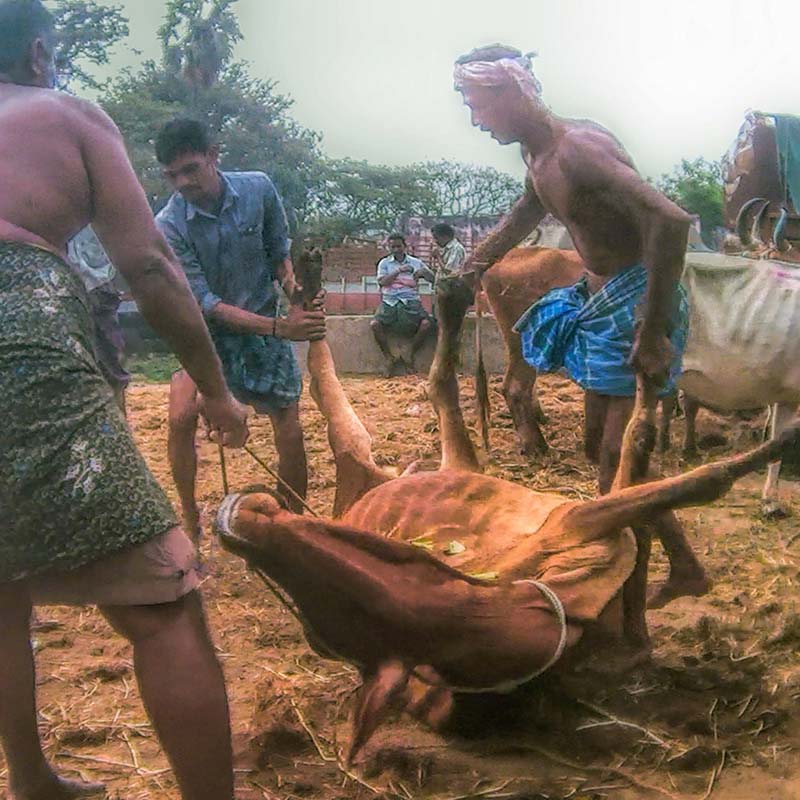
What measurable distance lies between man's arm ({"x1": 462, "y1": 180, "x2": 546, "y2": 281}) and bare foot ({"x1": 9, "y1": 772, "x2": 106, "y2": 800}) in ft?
6.91

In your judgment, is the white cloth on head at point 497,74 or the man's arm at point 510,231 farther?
the man's arm at point 510,231

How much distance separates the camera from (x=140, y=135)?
27.3 ft

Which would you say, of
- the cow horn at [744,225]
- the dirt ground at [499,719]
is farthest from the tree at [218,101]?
the dirt ground at [499,719]

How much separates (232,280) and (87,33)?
532cm

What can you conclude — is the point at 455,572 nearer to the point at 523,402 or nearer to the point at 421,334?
the point at 523,402

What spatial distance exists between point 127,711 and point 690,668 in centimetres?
167

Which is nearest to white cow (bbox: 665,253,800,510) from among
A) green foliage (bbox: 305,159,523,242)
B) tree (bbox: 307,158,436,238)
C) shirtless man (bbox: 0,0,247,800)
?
shirtless man (bbox: 0,0,247,800)

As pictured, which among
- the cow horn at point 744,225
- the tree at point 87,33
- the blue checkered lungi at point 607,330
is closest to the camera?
the blue checkered lungi at point 607,330

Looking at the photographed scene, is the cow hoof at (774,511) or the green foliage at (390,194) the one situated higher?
the green foliage at (390,194)

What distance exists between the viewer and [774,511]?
4684mm

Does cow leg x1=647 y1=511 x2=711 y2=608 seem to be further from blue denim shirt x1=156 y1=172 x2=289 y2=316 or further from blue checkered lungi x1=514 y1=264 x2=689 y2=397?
blue denim shirt x1=156 y1=172 x2=289 y2=316

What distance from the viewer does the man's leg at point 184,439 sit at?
400 centimetres

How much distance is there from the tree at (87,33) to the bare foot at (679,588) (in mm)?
5224

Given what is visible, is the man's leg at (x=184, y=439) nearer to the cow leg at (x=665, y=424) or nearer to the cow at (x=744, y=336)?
the cow at (x=744, y=336)
